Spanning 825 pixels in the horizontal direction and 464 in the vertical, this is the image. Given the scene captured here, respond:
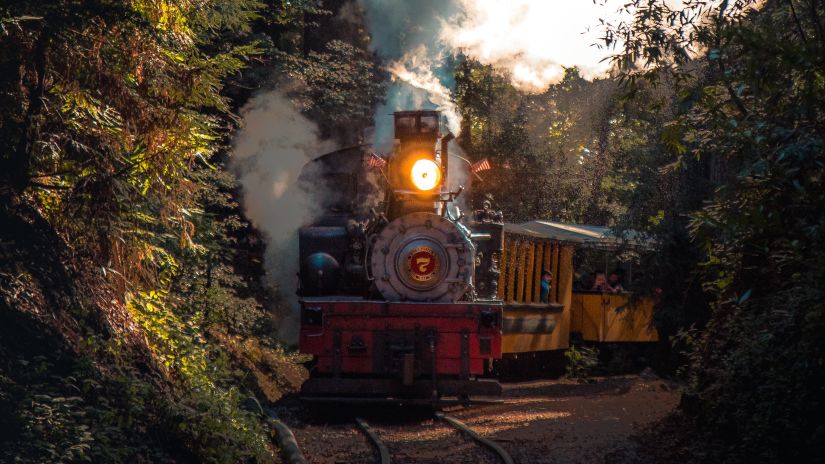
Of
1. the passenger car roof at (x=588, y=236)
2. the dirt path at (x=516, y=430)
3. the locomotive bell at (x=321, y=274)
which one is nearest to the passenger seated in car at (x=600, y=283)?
the passenger car roof at (x=588, y=236)

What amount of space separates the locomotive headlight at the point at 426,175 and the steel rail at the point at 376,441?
2757 mm

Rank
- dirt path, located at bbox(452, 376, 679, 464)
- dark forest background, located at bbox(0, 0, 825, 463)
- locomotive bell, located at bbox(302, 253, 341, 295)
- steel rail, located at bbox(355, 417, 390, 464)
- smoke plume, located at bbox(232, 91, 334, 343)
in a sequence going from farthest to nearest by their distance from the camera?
smoke plume, located at bbox(232, 91, 334, 343), locomotive bell, located at bbox(302, 253, 341, 295), dirt path, located at bbox(452, 376, 679, 464), steel rail, located at bbox(355, 417, 390, 464), dark forest background, located at bbox(0, 0, 825, 463)

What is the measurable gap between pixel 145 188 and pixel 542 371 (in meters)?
12.2

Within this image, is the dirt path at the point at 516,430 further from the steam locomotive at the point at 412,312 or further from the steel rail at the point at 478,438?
the steam locomotive at the point at 412,312

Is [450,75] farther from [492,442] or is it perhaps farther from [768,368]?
[768,368]

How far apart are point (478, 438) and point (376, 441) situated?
106 cm

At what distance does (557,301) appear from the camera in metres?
18.7

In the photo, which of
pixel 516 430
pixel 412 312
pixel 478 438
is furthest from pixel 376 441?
pixel 516 430

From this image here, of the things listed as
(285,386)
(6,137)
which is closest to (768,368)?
(6,137)

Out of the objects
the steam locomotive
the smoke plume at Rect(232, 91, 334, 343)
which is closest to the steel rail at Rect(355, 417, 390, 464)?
the steam locomotive

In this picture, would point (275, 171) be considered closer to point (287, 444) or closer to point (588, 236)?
point (588, 236)

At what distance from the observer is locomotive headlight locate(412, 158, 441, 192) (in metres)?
11.6

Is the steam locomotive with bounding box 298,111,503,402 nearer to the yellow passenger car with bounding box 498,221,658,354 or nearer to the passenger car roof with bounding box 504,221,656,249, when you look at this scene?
the yellow passenger car with bounding box 498,221,658,354

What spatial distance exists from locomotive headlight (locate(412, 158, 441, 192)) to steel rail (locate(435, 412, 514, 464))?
271cm
